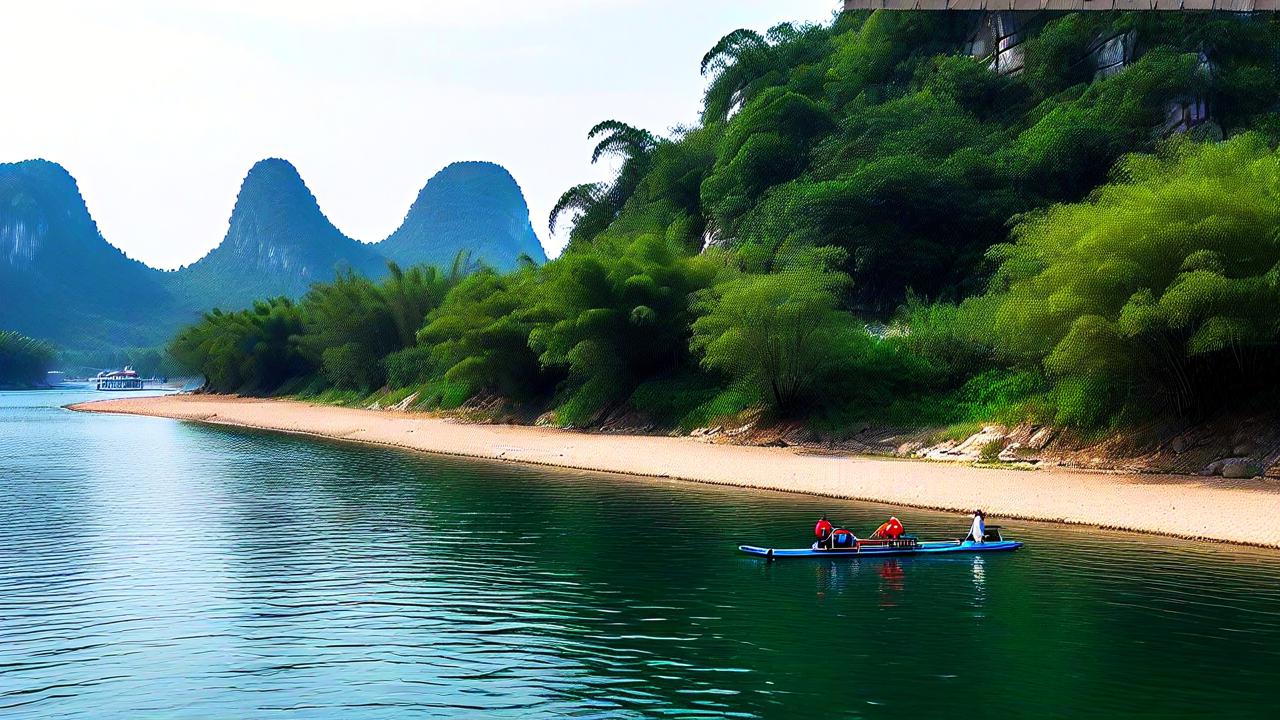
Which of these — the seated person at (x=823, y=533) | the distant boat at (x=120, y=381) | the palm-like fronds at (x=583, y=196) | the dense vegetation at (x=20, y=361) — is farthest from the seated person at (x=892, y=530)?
the distant boat at (x=120, y=381)

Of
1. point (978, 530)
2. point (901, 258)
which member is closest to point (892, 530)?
point (978, 530)

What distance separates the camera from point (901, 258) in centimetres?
4528

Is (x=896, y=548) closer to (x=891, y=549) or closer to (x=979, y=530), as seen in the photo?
(x=891, y=549)

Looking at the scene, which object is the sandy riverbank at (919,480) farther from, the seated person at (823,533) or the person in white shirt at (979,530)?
the seated person at (823,533)

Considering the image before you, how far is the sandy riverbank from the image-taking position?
67.7 ft

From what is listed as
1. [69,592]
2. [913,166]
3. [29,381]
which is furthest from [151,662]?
[29,381]

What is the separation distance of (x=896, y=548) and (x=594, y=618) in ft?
20.2

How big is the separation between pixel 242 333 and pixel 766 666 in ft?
282

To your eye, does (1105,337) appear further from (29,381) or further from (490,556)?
(29,381)

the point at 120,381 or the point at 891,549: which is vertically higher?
the point at 120,381

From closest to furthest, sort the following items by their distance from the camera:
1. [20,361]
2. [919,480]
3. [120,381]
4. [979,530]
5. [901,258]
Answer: [979,530], [919,480], [901,258], [20,361], [120,381]

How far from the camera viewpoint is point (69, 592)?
47.4 feet

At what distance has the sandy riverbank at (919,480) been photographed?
20.6 metres

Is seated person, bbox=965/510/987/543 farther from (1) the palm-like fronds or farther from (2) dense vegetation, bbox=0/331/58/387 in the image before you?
(2) dense vegetation, bbox=0/331/58/387
